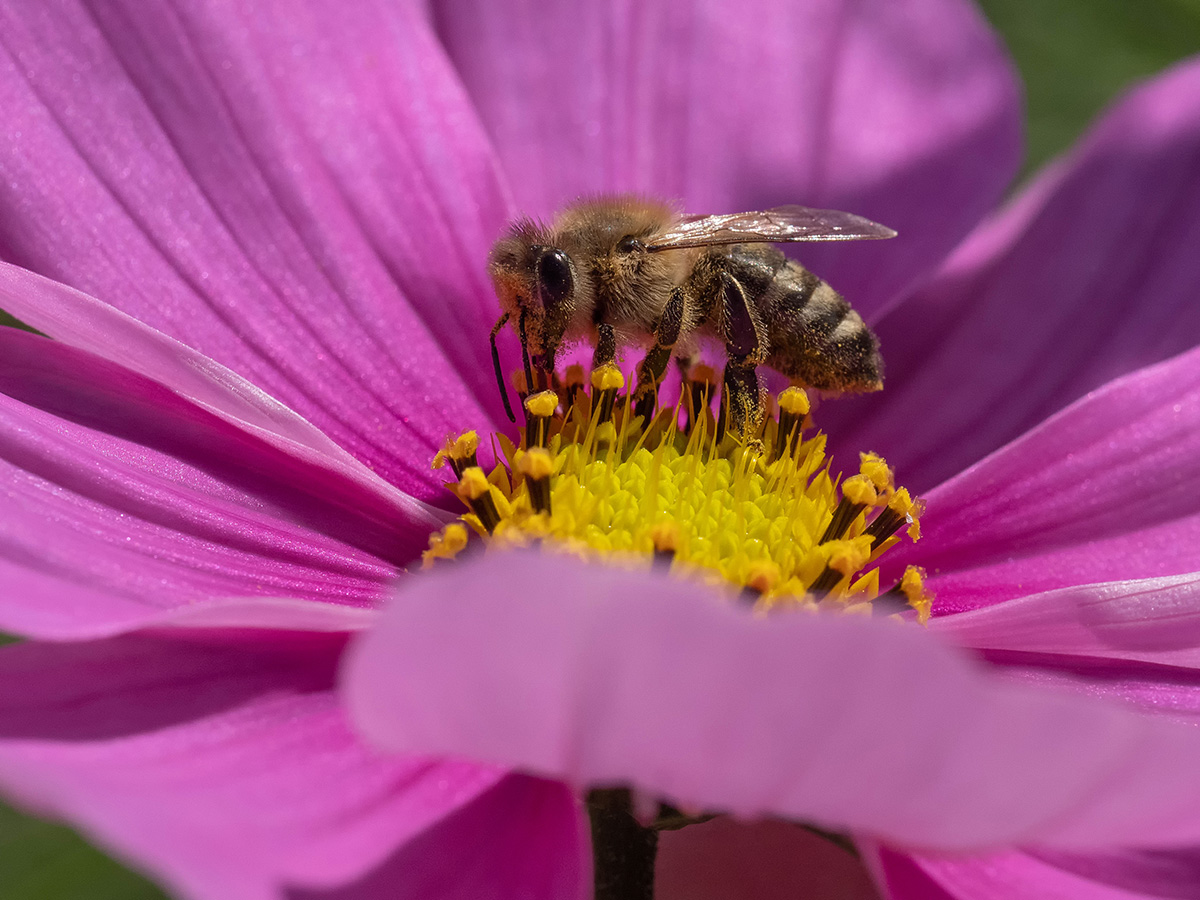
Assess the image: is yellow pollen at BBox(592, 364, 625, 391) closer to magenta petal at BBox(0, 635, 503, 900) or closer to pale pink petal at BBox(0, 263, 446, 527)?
pale pink petal at BBox(0, 263, 446, 527)

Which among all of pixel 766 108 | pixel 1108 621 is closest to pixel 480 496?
pixel 1108 621

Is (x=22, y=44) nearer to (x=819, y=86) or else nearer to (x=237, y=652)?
(x=237, y=652)

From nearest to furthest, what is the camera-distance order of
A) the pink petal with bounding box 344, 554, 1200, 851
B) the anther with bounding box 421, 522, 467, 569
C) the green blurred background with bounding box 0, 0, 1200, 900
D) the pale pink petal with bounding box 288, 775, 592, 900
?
the pink petal with bounding box 344, 554, 1200, 851 → the pale pink petal with bounding box 288, 775, 592, 900 → the anther with bounding box 421, 522, 467, 569 → the green blurred background with bounding box 0, 0, 1200, 900

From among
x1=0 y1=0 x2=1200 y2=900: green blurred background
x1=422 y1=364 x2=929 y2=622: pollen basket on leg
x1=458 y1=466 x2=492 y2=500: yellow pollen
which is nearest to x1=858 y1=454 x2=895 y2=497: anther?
x1=422 y1=364 x2=929 y2=622: pollen basket on leg

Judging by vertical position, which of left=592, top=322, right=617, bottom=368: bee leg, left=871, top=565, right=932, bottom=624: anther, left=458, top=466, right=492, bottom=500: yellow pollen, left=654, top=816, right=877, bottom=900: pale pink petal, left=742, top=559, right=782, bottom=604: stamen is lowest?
left=654, top=816, right=877, bottom=900: pale pink petal

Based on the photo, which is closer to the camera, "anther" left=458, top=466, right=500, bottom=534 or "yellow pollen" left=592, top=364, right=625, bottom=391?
"anther" left=458, top=466, right=500, bottom=534

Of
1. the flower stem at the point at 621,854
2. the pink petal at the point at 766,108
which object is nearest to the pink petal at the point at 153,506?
the flower stem at the point at 621,854

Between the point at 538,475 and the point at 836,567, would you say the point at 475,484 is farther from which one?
the point at 836,567

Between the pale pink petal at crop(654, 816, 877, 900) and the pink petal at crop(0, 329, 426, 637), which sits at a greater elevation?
the pink petal at crop(0, 329, 426, 637)
